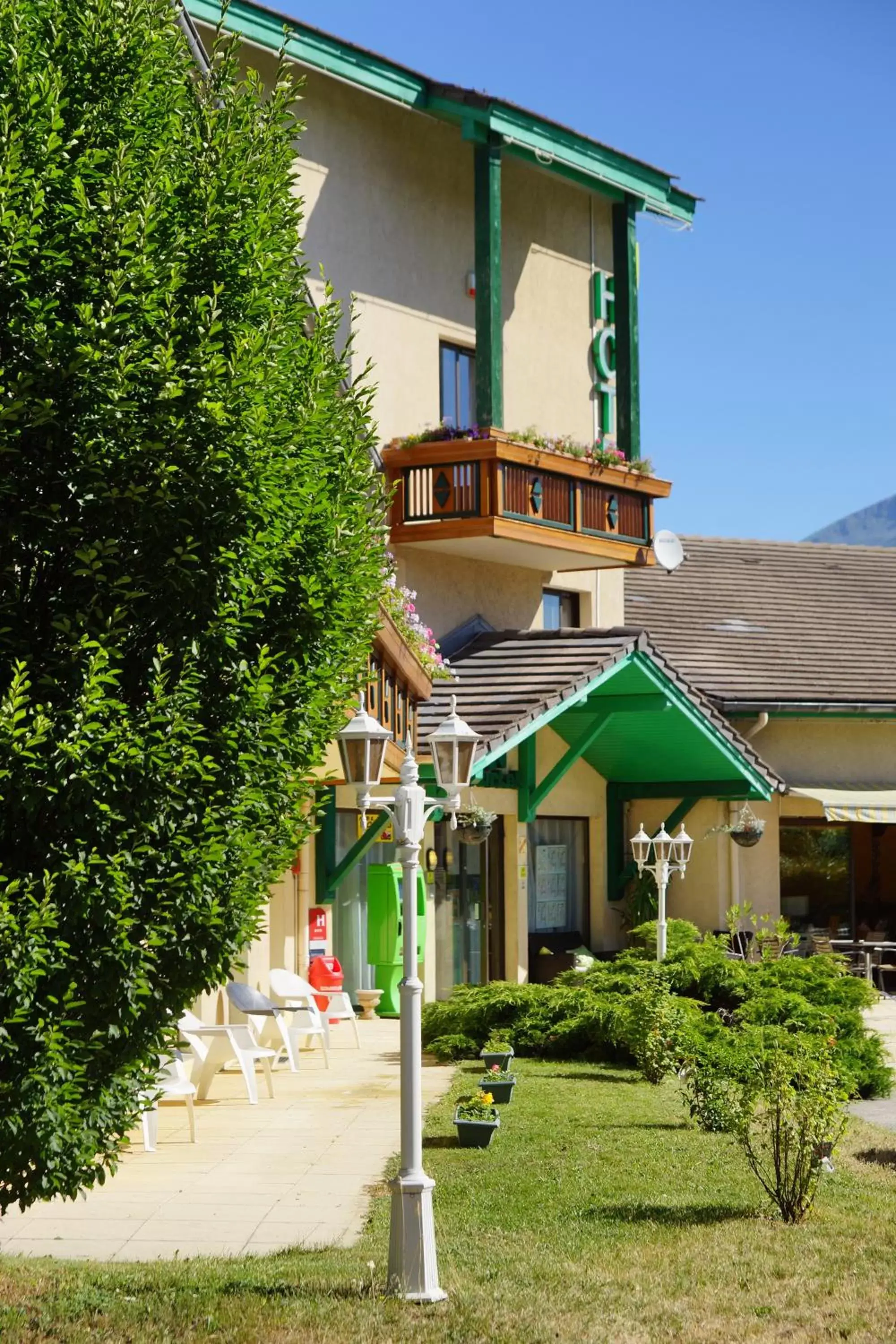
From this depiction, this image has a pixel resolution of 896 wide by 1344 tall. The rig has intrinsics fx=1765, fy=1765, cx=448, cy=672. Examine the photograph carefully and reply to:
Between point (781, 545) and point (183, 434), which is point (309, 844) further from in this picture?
point (781, 545)

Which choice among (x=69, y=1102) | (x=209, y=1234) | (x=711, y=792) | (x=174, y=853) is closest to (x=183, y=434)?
(x=174, y=853)

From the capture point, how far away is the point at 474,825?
799 inches

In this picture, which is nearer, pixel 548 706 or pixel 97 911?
pixel 97 911

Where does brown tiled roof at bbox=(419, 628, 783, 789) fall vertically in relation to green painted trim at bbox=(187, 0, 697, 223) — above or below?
below

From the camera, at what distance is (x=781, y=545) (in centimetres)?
3400

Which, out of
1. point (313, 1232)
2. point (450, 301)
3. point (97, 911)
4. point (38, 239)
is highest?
point (450, 301)

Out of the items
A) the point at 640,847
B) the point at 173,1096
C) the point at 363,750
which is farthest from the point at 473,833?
the point at 363,750

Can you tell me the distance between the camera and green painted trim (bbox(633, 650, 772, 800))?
72.3ft

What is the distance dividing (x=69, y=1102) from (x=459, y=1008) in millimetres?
11264

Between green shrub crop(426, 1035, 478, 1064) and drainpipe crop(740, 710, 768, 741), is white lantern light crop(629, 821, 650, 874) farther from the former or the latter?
drainpipe crop(740, 710, 768, 741)

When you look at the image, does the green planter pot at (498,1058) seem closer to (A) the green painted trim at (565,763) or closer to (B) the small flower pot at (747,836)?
(A) the green painted trim at (565,763)

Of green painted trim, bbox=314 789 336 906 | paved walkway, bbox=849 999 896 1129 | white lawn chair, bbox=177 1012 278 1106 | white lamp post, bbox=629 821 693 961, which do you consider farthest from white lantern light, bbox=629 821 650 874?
white lawn chair, bbox=177 1012 278 1106

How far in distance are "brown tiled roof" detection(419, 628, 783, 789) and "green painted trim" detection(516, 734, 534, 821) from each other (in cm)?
138

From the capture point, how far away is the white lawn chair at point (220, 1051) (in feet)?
45.4
